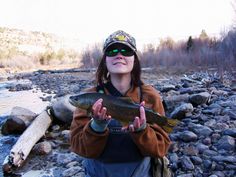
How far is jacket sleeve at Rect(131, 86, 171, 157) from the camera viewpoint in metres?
2.33

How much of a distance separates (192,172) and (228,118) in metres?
2.31

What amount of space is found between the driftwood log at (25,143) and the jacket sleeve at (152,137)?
3933 millimetres

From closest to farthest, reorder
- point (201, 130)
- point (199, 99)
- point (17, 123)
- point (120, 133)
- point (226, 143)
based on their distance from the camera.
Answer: point (120, 133), point (226, 143), point (201, 130), point (199, 99), point (17, 123)

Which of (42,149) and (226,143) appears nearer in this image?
(226,143)

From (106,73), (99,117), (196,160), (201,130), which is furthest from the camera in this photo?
(201,130)

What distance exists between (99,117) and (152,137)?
401 mm

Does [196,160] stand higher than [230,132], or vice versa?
[230,132]

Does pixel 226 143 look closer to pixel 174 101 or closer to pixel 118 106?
pixel 174 101

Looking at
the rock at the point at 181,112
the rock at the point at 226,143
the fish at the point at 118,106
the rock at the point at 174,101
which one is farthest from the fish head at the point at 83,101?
the rock at the point at 174,101

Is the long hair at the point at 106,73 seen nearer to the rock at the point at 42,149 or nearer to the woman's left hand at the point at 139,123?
the woman's left hand at the point at 139,123

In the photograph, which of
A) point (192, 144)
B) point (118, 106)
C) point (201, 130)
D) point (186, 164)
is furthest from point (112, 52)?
point (201, 130)

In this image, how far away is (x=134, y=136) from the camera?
232 cm

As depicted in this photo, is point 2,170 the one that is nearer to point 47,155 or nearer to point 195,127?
point 47,155

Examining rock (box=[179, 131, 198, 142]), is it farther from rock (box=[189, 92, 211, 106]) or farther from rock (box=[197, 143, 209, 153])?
rock (box=[189, 92, 211, 106])
